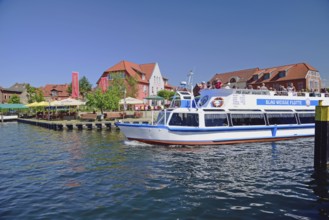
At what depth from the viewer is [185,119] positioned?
1875 centimetres

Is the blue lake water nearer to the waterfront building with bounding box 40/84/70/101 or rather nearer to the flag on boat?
the flag on boat

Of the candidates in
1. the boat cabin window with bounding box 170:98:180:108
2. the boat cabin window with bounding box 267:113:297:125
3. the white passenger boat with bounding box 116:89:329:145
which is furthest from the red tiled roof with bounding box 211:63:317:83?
Answer: the boat cabin window with bounding box 170:98:180:108

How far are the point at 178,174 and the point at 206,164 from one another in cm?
239

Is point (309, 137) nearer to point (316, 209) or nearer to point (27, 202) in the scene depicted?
point (316, 209)

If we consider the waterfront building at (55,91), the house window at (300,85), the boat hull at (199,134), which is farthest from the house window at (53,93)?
the boat hull at (199,134)

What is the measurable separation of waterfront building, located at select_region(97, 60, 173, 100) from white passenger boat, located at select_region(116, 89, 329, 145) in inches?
1756

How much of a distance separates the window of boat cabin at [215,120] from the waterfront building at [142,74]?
45912 mm

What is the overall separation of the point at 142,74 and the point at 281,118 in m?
54.5

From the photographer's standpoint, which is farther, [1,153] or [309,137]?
[309,137]

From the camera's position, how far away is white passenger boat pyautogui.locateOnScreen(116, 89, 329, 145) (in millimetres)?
18594

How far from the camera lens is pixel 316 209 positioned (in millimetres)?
8023

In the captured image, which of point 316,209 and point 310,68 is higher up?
point 310,68

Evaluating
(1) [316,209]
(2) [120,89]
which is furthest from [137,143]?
(2) [120,89]

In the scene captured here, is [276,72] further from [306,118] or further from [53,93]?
[53,93]
